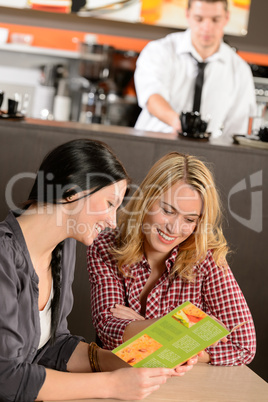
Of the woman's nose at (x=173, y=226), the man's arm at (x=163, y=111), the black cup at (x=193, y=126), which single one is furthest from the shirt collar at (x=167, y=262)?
the man's arm at (x=163, y=111)

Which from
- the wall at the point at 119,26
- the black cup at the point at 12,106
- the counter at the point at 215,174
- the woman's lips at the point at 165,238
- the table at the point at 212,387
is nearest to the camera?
the table at the point at 212,387

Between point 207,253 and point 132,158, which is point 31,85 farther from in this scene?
point 207,253

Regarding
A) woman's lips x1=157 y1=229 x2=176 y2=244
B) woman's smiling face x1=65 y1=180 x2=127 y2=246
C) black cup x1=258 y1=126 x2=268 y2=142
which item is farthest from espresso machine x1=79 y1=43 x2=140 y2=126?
woman's smiling face x1=65 y1=180 x2=127 y2=246

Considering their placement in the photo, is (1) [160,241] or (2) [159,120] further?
(2) [159,120]

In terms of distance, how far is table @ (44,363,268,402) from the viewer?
151 centimetres

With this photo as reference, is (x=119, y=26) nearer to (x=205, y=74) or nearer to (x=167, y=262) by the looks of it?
(x=205, y=74)

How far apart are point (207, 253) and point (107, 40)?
2988 mm

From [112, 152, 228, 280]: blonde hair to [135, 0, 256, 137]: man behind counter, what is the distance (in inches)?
59.4

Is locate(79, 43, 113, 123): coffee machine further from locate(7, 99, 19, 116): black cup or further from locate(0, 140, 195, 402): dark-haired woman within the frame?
locate(0, 140, 195, 402): dark-haired woman

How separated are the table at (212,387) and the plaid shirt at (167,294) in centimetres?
14

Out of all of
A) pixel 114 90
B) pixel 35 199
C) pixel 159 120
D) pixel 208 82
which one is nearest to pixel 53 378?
pixel 35 199

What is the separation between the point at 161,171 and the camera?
202cm

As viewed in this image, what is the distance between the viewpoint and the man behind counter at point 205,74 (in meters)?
3.64

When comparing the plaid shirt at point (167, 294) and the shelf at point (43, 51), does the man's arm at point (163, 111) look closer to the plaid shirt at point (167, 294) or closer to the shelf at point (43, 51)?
the plaid shirt at point (167, 294)
